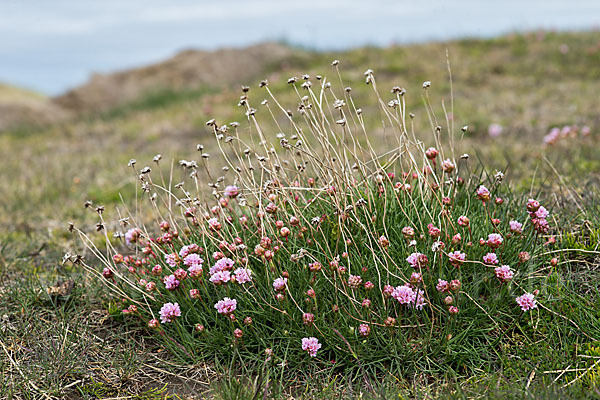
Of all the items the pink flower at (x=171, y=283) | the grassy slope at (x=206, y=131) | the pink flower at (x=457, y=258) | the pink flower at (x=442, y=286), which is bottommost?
the grassy slope at (x=206, y=131)

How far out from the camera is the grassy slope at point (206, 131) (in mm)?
4094

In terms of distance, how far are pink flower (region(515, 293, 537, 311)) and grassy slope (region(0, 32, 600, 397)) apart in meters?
1.56

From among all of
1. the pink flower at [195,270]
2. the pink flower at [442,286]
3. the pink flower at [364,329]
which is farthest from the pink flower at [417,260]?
the pink flower at [195,270]

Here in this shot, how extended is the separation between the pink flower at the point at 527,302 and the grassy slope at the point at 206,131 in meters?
1.56

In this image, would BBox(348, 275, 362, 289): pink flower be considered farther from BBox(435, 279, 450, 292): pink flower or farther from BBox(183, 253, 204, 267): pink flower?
BBox(183, 253, 204, 267): pink flower

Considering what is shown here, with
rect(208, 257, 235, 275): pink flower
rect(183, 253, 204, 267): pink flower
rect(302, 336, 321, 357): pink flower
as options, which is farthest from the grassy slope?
rect(302, 336, 321, 357): pink flower

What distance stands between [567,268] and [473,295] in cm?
78

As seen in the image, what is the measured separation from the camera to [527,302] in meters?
2.78

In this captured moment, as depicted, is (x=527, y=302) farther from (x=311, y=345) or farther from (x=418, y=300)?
(x=311, y=345)

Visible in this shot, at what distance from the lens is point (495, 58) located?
1459 centimetres

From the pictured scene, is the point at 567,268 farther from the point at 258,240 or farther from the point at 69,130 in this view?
the point at 69,130

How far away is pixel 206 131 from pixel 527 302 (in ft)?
29.6

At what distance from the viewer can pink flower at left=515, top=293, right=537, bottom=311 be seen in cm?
277

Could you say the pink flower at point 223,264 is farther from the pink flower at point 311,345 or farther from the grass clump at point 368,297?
the pink flower at point 311,345
